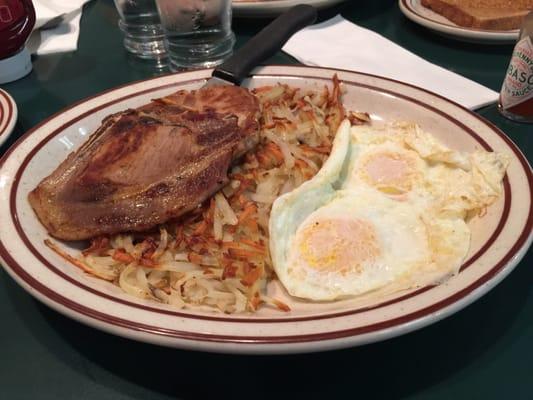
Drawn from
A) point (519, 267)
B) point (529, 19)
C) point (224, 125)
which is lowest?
point (519, 267)

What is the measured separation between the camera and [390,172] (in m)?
1.65

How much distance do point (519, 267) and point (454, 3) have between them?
1808mm

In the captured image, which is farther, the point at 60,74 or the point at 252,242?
the point at 60,74

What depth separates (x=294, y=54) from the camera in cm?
258

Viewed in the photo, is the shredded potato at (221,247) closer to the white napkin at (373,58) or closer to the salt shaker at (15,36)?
the white napkin at (373,58)

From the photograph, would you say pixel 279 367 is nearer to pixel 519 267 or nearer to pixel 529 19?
pixel 519 267

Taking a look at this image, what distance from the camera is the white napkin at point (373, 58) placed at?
223cm

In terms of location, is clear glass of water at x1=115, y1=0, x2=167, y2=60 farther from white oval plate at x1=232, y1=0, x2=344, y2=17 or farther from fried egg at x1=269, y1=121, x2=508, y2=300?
fried egg at x1=269, y1=121, x2=508, y2=300

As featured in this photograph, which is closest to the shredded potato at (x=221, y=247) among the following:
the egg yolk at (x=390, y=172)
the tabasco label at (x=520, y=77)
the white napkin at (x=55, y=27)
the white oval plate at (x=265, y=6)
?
the egg yolk at (x=390, y=172)

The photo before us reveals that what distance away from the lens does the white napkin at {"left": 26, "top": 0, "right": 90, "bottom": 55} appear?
2857 mm

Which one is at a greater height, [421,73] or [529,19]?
[529,19]

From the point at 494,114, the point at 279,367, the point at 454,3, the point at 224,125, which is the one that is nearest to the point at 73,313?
the point at 279,367

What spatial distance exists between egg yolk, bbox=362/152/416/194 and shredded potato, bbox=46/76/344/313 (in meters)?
0.18

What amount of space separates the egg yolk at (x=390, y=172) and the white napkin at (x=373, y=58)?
2.11 ft
